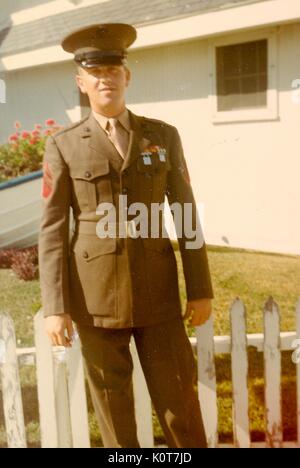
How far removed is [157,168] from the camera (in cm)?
202

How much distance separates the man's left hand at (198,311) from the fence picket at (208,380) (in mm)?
138

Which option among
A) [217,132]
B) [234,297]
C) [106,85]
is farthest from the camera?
[217,132]

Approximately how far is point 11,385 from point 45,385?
16cm

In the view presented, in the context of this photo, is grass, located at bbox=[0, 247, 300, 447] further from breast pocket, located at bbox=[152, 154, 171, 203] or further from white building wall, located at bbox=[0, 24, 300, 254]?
breast pocket, located at bbox=[152, 154, 171, 203]

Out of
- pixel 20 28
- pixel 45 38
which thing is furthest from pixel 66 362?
pixel 20 28

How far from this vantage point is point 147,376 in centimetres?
209

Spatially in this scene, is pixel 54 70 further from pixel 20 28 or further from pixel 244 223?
pixel 244 223

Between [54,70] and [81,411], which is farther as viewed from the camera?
[54,70]

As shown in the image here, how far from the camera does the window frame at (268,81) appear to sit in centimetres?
402

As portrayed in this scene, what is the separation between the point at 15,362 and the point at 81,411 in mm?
373

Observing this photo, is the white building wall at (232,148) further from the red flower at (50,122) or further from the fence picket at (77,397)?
the fence picket at (77,397)

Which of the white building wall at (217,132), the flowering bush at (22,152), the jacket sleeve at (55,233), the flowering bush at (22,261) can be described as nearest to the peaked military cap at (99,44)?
the jacket sleeve at (55,233)

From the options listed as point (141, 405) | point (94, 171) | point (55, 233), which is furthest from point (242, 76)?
point (141, 405)

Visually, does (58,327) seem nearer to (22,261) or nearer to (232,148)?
(22,261)
